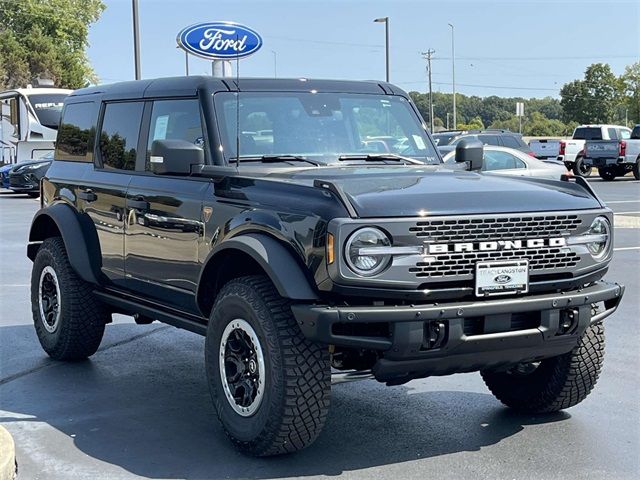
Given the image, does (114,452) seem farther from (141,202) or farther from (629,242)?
(629,242)

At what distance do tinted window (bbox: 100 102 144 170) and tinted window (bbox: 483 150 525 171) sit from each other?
37.6 ft

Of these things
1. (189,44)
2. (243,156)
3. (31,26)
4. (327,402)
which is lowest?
(327,402)

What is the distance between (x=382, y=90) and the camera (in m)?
6.30

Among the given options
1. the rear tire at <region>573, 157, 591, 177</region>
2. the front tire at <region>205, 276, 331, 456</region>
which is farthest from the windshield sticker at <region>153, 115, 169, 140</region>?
the rear tire at <region>573, 157, 591, 177</region>

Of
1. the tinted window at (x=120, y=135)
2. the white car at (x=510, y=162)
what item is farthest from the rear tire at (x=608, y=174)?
the tinted window at (x=120, y=135)

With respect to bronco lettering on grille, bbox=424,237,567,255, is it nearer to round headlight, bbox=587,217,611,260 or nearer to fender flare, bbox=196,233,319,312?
round headlight, bbox=587,217,611,260

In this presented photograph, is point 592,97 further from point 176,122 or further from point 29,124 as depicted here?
point 176,122

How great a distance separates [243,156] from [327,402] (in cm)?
168

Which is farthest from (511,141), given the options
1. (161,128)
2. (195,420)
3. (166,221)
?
(195,420)

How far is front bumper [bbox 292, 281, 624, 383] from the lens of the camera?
412cm

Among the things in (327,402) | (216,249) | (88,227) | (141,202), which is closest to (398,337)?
(327,402)

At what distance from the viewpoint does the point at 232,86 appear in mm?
5676

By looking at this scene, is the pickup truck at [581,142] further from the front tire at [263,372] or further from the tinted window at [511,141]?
the front tire at [263,372]

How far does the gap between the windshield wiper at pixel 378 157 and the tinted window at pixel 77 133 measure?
6.91 ft
